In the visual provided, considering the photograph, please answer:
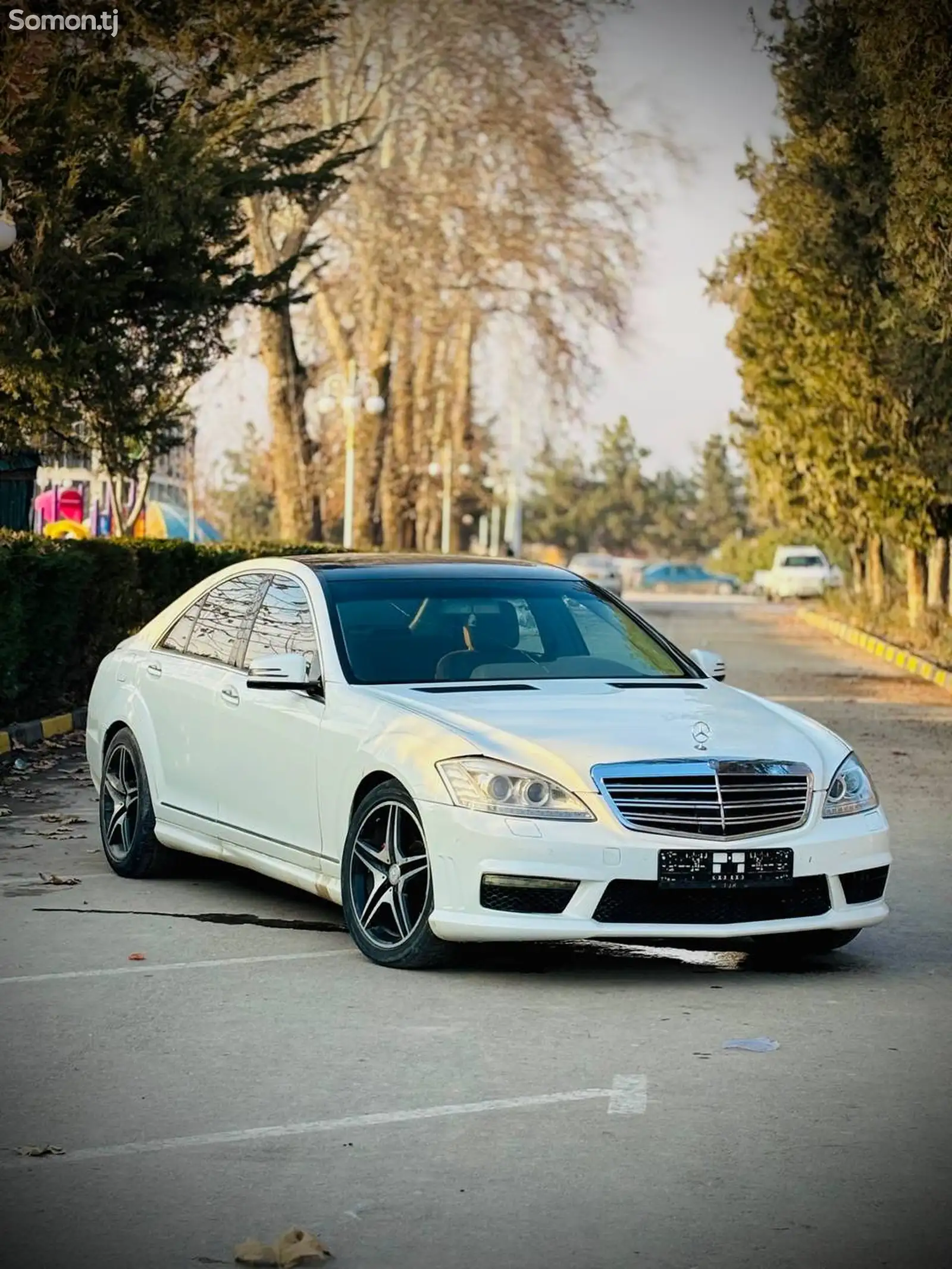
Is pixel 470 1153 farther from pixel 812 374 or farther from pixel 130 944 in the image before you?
pixel 812 374

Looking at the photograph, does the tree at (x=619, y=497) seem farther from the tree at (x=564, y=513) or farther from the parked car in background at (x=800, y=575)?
the parked car in background at (x=800, y=575)

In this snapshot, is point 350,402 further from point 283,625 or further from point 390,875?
point 390,875

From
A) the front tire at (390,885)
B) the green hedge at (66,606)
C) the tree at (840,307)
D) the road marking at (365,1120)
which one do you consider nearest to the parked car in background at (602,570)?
the tree at (840,307)

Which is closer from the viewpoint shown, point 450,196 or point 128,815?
point 128,815

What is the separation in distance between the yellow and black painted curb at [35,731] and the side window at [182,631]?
597 centimetres

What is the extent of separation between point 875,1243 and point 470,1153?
46.6 inches

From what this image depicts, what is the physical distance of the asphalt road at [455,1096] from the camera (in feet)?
17.9

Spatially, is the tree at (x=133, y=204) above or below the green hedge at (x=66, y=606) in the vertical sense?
above

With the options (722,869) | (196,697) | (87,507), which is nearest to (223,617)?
(196,697)

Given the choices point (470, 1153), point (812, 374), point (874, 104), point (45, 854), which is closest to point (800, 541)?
point (812, 374)

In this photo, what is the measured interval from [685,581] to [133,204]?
8107 centimetres

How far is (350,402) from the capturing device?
46656 millimetres

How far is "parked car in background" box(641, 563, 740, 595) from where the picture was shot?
102m

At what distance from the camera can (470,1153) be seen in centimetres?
616
